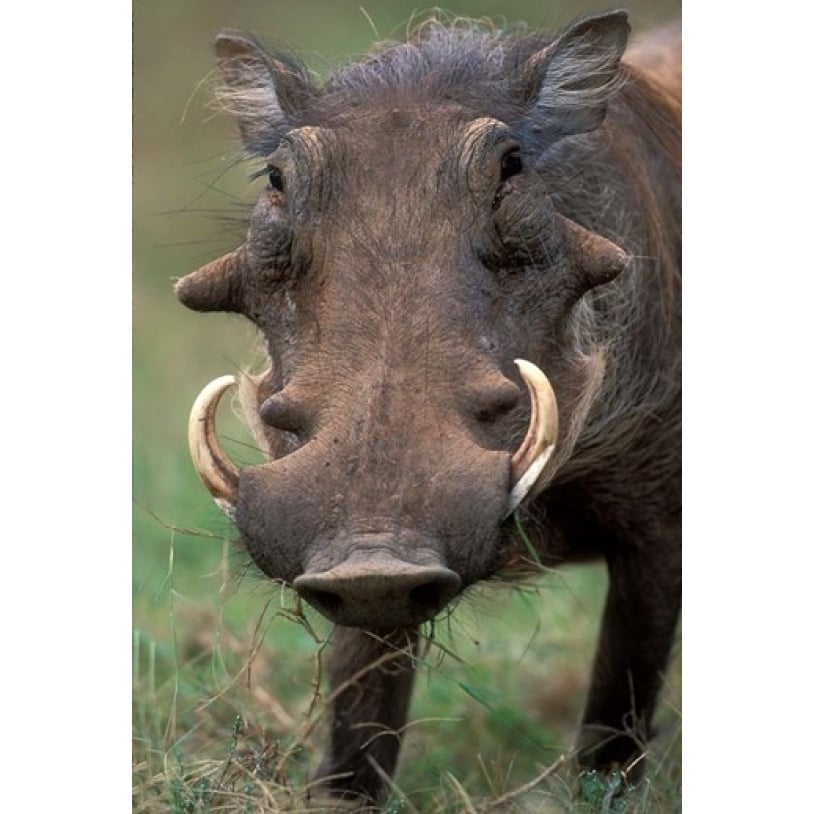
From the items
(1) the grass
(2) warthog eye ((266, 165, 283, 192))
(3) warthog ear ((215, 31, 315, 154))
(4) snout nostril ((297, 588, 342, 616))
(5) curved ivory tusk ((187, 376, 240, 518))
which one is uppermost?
(3) warthog ear ((215, 31, 315, 154))

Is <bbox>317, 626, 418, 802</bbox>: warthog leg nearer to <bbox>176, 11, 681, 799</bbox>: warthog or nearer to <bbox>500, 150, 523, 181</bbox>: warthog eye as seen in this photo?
<bbox>176, 11, 681, 799</bbox>: warthog

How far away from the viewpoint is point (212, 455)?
Answer: 10.4 feet

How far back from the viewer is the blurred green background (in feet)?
12.6

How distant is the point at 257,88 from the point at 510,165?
0.57 meters

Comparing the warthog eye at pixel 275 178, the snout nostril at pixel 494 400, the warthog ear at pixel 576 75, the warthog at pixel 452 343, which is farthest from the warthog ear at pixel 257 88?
the snout nostril at pixel 494 400

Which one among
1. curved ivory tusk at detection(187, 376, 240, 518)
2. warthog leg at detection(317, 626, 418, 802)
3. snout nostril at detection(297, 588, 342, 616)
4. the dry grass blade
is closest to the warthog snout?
snout nostril at detection(297, 588, 342, 616)

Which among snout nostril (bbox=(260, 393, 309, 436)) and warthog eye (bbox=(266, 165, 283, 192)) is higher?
warthog eye (bbox=(266, 165, 283, 192))

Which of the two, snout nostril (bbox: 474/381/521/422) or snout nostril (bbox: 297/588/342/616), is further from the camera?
snout nostril (bbox: 474/381/521/422)

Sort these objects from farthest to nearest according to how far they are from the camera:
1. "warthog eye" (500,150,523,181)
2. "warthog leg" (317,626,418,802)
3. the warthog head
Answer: "warthog leg" (317,626,418,802) < "warthog eye" (500,150,523,181) < the warthog head
